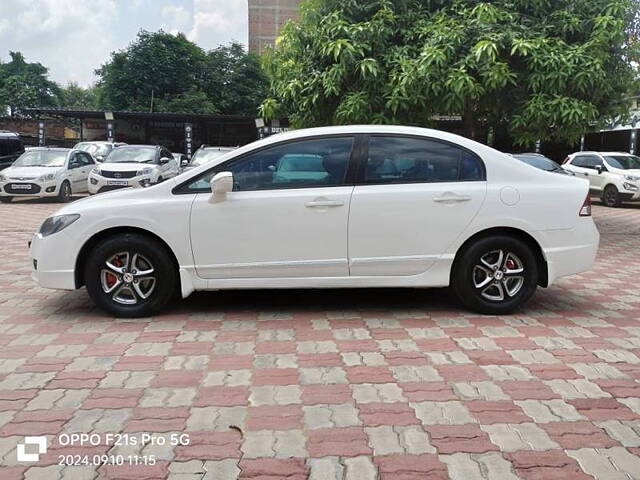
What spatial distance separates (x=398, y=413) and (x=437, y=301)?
7.81 ft

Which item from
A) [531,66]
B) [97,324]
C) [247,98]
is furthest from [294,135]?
[247,98]

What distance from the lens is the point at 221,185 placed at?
453 cm

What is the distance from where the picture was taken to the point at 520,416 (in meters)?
3.08

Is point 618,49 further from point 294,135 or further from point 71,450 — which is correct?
point 71,450

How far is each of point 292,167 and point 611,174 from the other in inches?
584

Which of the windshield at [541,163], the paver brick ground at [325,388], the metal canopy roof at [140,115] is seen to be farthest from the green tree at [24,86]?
the paver brick ground at [325,388]

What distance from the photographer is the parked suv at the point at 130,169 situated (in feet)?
50.2

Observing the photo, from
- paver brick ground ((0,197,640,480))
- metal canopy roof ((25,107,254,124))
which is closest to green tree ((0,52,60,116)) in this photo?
metal canopy roof ((25,107,254,124))

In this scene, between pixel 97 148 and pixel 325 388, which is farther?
pixel 97 148

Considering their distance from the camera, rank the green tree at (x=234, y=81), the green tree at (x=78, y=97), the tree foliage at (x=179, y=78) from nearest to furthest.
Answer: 1. the tree foliage at (x=179, y=78)
2. the green tree at (x=234, y=81)
3. the green tree at (x=78, y=97)

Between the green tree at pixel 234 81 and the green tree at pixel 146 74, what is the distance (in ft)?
4.09

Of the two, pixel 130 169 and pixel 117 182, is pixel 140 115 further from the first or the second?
pixel 117 182

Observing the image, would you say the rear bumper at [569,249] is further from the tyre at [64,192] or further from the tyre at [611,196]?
the tyre at [64,192]

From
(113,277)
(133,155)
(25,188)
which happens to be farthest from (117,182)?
(113,277)
